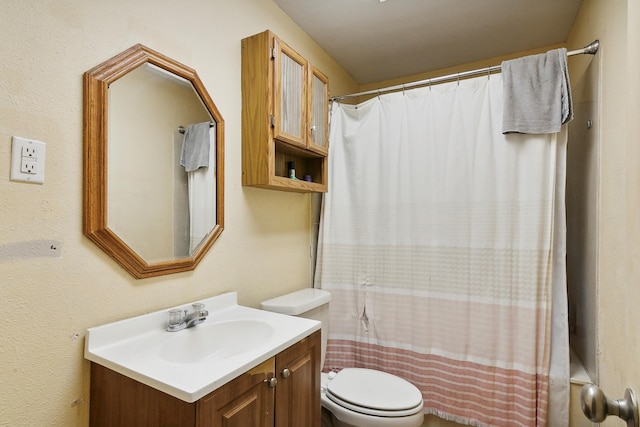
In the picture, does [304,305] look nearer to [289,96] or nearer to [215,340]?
[215,340]

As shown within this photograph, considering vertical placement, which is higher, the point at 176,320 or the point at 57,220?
the point at 57,220

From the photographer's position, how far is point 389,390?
5.25 feet

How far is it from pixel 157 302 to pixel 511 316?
1.69 metres

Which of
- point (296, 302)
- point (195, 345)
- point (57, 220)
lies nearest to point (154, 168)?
point (57, 220)

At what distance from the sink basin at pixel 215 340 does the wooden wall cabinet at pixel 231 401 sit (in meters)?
0.17

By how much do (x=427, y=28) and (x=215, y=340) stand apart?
83.9 inches

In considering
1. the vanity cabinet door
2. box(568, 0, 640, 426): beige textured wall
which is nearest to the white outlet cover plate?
the vanity cabinet door

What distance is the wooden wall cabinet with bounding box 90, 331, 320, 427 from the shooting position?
829mm

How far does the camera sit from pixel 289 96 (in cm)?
166

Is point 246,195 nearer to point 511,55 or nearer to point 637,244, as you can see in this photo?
point 637,244

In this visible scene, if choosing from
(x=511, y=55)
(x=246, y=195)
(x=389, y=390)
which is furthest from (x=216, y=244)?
(x=511, y=55)

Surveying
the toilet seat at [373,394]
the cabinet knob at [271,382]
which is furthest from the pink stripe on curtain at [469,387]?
the cabinet knob at [271,382]

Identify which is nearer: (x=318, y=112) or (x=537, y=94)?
(x=537, y=94)

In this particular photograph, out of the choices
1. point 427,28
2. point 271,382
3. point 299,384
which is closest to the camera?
point 271,382
